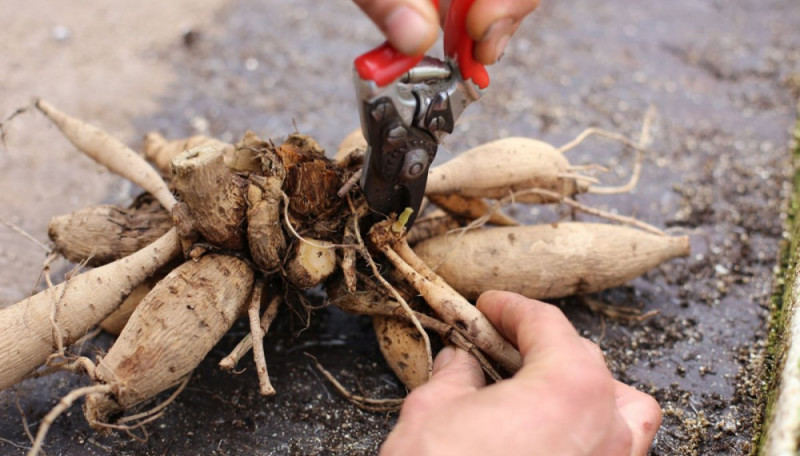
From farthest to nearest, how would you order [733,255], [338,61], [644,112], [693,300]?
[338,61]
[644,112]
[733,255]
[693,300]

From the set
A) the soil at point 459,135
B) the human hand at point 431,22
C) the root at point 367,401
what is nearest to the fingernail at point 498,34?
the human hand at point 431,22

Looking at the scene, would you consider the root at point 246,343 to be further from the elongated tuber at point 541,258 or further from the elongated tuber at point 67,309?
the elongated tuber at point 541,258

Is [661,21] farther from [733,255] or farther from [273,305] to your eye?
[273,305]

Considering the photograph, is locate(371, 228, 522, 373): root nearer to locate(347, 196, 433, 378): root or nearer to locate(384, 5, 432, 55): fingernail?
locate(347, 196, 433, 378): root

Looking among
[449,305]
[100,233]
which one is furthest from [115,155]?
[449,305]

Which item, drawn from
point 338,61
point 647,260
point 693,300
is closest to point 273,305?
point 647,260

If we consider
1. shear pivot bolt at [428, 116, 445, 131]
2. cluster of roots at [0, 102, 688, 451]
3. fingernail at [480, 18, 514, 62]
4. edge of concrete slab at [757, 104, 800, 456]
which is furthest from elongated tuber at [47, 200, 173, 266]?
edge of concrete slab at [757, 104, 800, 456]

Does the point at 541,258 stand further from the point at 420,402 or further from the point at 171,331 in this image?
the point at 171,331
